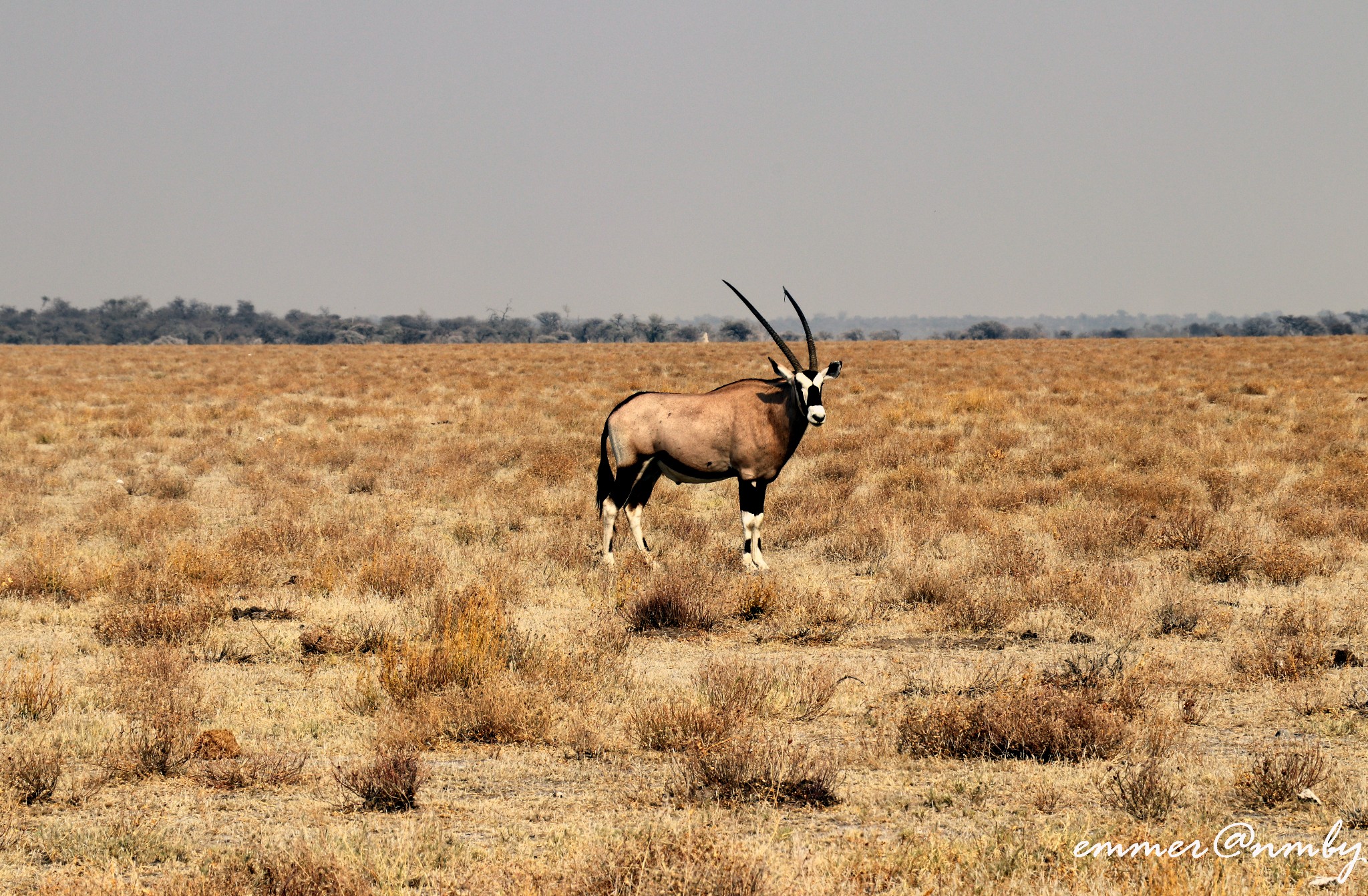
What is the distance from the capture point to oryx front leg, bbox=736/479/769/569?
416 inches

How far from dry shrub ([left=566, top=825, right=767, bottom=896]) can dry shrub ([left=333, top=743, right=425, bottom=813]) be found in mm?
1212

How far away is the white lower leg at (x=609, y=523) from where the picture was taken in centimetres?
1084

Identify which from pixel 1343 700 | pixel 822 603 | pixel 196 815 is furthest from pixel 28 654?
pixel 1343 700

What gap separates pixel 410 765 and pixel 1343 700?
5276 millimetres

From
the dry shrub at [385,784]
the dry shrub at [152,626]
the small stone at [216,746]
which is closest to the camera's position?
the dry shrub at [385,784]

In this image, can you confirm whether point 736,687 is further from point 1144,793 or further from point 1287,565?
point 1287,565

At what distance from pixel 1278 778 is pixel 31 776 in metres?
5.68

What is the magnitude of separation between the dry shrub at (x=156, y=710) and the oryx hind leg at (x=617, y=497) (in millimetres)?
4413

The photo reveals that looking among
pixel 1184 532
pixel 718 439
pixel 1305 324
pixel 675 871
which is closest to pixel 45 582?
pixel 718 439

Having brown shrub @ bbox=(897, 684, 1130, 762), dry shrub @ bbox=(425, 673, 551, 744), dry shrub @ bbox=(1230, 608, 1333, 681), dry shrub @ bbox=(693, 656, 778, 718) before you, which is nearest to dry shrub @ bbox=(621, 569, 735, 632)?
dry shrub @ bbox=(693, 656, 778, 718)

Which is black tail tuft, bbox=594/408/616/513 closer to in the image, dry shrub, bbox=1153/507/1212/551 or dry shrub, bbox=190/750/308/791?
dry shrub, bbox=1153/507/1212/551

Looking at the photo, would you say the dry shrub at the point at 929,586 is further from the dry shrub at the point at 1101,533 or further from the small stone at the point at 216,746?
the small stone at the point at 216,746

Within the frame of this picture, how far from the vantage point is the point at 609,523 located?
10.9m

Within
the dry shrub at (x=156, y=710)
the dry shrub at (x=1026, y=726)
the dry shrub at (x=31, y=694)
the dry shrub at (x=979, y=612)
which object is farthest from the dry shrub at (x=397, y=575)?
the dry shrub at (x=1026, y=726)
